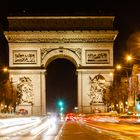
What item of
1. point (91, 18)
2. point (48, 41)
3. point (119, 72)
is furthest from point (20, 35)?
point (119, 72)

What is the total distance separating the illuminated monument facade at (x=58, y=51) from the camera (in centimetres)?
9850

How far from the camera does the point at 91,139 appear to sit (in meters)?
31.2

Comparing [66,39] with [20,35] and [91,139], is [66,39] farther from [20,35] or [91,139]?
[91,139]

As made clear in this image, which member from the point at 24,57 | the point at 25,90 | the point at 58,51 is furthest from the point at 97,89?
the point at 24,57

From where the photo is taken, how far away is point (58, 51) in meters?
100

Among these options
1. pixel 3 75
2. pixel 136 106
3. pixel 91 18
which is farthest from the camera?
pixel 3 75

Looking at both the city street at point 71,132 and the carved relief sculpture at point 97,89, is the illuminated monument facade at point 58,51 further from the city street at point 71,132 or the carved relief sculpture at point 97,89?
the city street at point 71,132

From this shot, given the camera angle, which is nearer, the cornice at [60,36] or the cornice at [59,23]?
the cornice at [59,23]

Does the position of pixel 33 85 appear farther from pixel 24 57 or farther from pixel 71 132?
pixel 71 132

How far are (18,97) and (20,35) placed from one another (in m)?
9.02

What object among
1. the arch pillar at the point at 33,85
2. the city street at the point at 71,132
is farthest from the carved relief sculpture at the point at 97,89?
the city street at the point at 71,132

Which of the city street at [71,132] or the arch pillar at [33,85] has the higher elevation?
the arch pillar at [33,85]

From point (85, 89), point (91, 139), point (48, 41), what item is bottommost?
point (91, 139)

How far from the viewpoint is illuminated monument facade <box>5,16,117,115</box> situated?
98500mm
